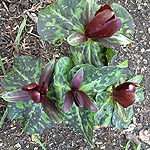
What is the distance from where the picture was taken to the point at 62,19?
1082 mm

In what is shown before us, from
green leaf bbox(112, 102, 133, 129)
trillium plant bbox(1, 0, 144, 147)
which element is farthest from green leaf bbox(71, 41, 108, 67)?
green leaf bbox(112, 102, 133, 129)

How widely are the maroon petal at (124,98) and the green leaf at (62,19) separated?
34 centimetres

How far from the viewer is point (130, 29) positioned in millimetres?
1146

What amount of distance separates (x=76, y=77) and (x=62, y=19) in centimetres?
30

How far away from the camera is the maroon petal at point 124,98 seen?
974 millimetres

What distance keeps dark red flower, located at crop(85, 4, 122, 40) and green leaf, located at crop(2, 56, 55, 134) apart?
0.30m

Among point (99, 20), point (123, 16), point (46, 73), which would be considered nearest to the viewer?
point (99, 20)

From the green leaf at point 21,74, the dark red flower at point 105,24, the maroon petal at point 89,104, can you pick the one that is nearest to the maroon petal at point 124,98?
the maroon petal at point 89,104

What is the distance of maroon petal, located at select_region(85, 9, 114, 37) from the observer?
900mm

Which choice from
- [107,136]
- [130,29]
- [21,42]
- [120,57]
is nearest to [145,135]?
[107,136]

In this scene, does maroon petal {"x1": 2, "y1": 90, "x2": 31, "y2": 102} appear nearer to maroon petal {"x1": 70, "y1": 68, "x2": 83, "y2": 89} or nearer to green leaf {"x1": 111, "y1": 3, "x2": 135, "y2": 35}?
maroon petal {"x1": 70, "y1": 68, "x2": 83, "y2": 89}

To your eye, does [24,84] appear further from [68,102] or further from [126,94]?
[126,94]

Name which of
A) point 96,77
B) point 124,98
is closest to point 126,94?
point 124,98

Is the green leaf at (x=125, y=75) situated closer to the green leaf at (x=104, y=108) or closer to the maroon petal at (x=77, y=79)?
the green leaf at (x=104, y=108)
